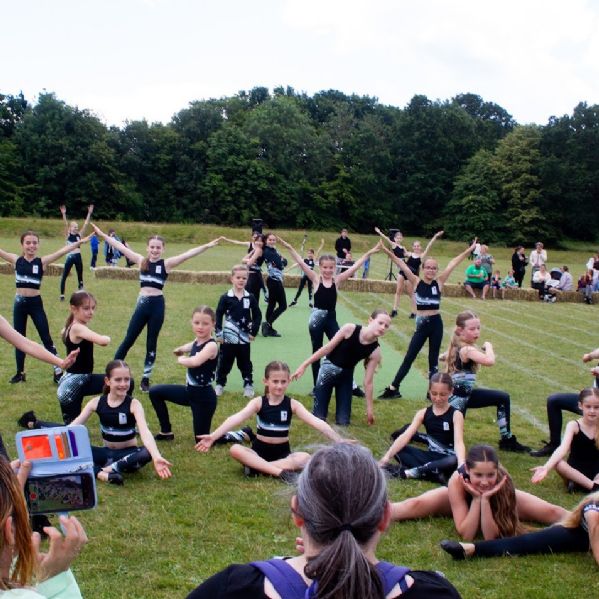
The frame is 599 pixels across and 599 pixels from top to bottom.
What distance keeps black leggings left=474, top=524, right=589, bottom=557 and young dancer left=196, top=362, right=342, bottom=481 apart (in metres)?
1.97

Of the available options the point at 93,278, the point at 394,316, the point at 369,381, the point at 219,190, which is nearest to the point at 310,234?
the point at 219,190

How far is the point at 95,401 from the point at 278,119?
70.3 m

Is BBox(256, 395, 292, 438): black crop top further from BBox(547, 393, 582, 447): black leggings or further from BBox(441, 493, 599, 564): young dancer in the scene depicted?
BBox(547, 393, 582, 447): black leggings

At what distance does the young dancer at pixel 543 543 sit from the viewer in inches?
195

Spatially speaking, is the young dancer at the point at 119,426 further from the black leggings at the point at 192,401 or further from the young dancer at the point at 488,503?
the young dancer at the point at 488,503

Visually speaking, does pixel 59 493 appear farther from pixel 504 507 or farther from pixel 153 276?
pixel 153 276

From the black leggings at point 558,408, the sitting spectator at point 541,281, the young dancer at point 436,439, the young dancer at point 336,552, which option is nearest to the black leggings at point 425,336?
the black leggings at point 558,408

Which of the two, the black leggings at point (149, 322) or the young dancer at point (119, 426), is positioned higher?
the black leggings at point (149, 322)

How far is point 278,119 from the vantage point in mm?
73688

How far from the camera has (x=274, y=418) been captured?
259 inches

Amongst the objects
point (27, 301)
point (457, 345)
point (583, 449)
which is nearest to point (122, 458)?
point (457, 345)

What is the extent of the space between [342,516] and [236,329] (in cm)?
737

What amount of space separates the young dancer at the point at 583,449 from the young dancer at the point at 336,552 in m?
4.77

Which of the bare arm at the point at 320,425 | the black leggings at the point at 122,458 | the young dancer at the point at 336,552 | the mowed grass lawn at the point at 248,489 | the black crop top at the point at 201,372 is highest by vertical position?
the young dancer at the point at 336,552
